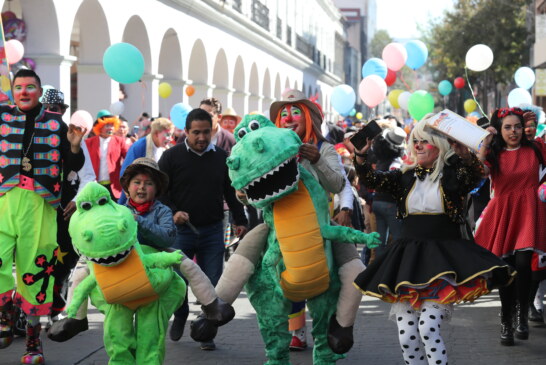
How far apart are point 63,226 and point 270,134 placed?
9.11 ft

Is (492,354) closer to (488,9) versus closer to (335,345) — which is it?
(335,345)

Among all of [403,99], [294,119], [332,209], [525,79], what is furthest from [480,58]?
[294,119]

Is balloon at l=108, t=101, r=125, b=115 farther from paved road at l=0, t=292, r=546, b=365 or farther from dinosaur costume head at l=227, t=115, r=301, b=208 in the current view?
dinosaur costume head at l=227, t=115, r=301, b=208

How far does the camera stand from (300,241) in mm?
5348

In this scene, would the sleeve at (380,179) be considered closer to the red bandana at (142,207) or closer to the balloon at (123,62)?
the red bandana at (142,207)

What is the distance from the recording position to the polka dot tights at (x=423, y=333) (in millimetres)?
5324

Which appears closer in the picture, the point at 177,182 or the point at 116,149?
the point at 177,182

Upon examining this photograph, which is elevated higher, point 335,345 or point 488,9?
point 488,9

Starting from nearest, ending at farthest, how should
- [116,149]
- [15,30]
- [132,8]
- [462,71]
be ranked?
[116,149] < [15,30] < [132,8] < [462,71]

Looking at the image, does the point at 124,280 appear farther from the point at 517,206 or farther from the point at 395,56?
the point at 395,56

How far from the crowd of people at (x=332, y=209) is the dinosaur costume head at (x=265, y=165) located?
32 centimetres

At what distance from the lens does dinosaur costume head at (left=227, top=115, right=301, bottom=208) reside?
5230 millimetres

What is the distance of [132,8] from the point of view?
66.0 feet

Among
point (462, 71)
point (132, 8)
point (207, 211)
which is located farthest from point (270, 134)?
point (462, 71)
